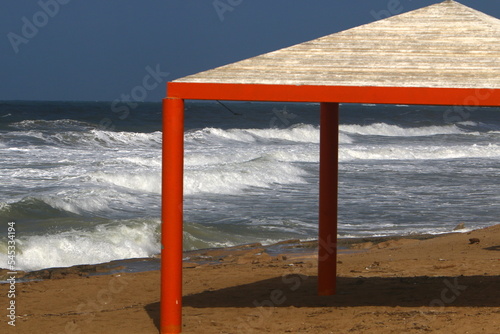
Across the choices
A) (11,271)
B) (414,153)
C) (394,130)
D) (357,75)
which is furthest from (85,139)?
(357,75)

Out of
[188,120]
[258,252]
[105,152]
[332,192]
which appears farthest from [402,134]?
[332,192]

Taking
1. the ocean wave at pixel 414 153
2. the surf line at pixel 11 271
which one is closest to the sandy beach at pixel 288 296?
the surf line at pixel 11 271

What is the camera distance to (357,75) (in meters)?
6.04

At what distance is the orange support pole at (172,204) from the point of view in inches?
241

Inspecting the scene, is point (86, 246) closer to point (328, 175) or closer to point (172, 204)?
point (328, 175)

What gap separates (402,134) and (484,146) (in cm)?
1849

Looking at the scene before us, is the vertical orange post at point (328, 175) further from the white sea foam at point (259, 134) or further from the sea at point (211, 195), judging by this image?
the white sea foam at point (259, 134)

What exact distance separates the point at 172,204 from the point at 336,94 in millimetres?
1517

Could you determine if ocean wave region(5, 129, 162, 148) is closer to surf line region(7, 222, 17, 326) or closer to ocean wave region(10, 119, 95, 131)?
ocean wave region(10, 119, 95, 131)

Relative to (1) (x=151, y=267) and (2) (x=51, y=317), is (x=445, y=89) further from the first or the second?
(1) (x=151, y=267)

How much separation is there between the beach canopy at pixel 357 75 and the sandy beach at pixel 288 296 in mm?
1190

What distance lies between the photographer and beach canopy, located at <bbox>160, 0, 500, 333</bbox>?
5816mm

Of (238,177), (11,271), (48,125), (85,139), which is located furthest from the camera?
(48,125)

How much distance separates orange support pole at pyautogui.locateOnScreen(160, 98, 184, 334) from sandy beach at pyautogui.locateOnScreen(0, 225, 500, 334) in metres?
0.57
